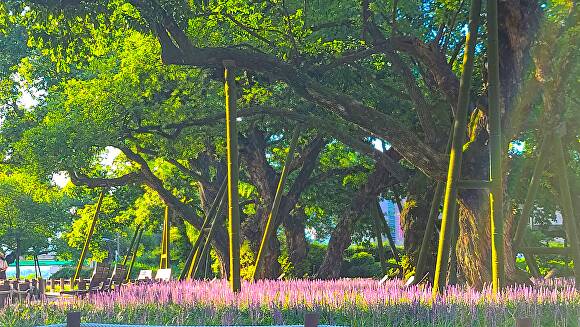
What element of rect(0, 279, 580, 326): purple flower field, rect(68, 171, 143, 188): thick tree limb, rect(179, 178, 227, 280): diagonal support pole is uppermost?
rect(68, 171, 143, 188): thick tree limb

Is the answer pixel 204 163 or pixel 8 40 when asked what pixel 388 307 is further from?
pixel 8 40

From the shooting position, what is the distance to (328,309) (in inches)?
375

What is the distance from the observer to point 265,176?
24562mm

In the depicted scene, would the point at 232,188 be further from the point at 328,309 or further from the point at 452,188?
the point at 328,309

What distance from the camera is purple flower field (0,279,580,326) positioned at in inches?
364

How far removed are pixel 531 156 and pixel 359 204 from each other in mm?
5278

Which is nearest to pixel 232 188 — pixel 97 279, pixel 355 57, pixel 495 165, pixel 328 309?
pixel 328 309

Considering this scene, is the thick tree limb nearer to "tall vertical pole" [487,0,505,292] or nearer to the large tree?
the large tree

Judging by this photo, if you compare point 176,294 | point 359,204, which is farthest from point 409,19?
point 176,294

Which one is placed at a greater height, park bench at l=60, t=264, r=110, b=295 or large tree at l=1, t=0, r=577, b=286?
large tree at l=1, t=0, r=577, b=286

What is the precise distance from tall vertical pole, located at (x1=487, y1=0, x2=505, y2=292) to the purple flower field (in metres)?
0.42

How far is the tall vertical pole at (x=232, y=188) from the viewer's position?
12.5 m

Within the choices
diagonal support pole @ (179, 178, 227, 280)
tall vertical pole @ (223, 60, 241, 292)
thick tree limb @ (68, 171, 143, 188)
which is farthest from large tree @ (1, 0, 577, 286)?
thick tree limb @ (68, 171, 143, 188)

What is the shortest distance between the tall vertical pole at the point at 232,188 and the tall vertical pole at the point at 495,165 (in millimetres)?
3717
